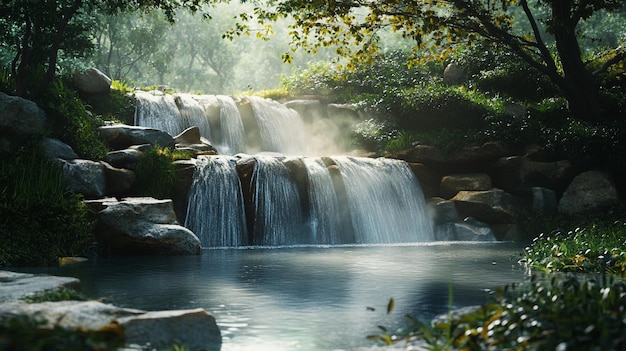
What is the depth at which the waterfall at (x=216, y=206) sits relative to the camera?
59.8 ft

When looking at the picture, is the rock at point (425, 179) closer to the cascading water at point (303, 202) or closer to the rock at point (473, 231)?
the cascading water at point (303, 202)

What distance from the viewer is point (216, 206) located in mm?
18469

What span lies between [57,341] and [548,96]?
25102 millimetres

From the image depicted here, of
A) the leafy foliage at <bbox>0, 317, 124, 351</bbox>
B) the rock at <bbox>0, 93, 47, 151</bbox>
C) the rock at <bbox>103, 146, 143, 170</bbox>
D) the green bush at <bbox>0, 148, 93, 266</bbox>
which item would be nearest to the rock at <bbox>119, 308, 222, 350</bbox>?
the leafy foliage at <bbox>0, 317, 124, 351</bbox>

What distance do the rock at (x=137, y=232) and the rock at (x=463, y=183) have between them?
381 inches

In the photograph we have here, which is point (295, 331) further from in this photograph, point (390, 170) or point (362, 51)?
point (390, 170)

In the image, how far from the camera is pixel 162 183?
1772cm

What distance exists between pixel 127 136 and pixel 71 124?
151cm

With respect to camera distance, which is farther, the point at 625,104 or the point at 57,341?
the point at 625,104

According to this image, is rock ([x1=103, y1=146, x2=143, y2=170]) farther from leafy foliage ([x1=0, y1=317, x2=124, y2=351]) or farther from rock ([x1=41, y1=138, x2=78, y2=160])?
leafy foliage ([x1=0, y1=317, x2=124, y2=351])

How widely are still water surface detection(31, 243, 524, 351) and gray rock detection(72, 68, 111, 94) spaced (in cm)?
928

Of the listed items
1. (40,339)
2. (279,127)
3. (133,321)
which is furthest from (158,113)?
(40,339)

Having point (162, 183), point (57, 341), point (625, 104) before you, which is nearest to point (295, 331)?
point (57, 341)

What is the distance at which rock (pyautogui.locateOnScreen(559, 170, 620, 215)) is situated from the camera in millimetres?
20938
